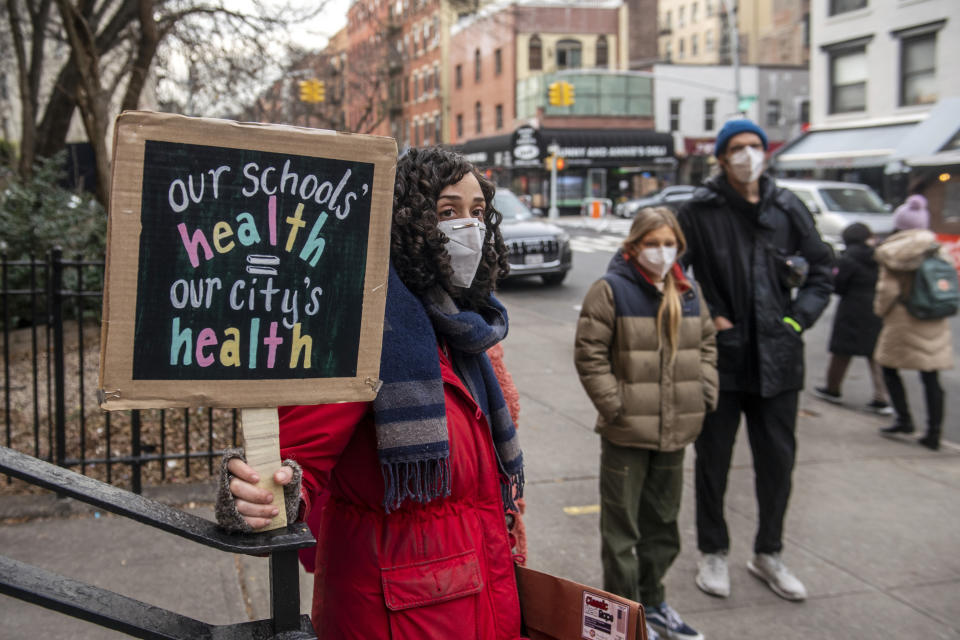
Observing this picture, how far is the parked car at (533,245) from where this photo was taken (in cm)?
1491

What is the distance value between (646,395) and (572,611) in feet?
6.10

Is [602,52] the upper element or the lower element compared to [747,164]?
upper

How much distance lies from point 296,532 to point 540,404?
624cm

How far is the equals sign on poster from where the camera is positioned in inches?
61.3

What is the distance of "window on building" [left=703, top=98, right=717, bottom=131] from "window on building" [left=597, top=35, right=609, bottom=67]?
21.3 feet

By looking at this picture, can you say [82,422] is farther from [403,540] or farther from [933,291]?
[933,291]

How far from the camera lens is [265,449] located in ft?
5.25

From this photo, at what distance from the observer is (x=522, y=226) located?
603 inches

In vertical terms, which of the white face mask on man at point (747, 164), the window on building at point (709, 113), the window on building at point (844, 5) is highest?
the window on building at point (709, 113)

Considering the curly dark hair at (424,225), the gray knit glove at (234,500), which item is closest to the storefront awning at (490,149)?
the curly dark hair at (424,225)

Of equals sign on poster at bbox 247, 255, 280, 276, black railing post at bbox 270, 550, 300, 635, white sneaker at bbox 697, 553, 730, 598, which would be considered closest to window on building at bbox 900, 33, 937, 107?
white sneaker at bbox 697, 553, 730, 598

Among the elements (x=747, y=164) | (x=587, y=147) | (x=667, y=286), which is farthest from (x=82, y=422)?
(x=587, y=147)

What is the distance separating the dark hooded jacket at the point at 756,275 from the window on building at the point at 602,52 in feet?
162

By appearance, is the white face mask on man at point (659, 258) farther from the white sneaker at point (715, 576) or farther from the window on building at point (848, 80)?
the window on building at point (848, 80)
